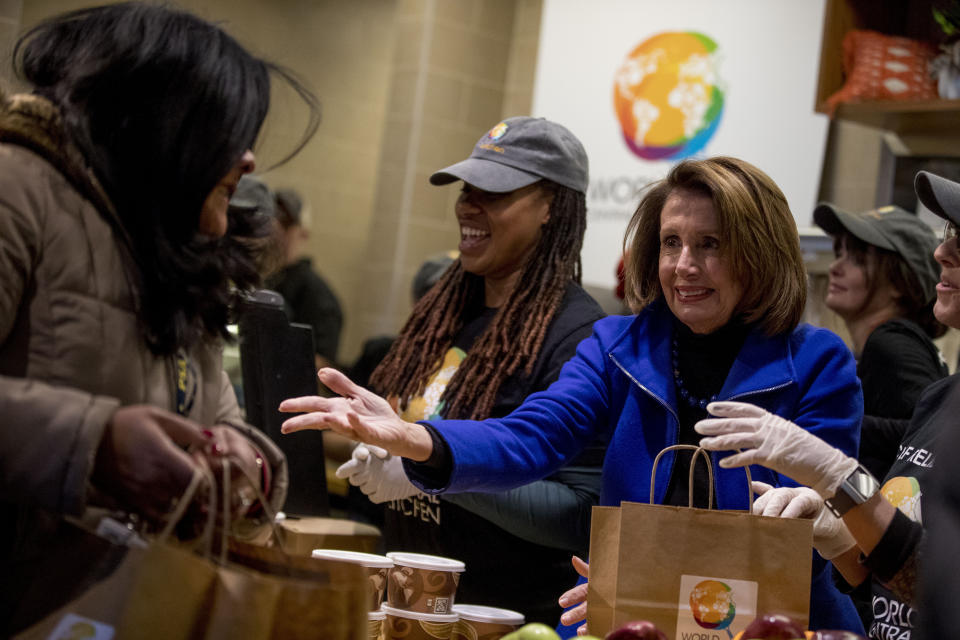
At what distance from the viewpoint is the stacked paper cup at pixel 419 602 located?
1761 millimetres

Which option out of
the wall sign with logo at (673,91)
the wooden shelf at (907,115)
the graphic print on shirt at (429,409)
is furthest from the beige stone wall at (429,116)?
the graphic print on shirt at (429,409)

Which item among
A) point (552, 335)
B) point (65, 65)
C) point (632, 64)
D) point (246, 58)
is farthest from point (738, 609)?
point (632, 64)

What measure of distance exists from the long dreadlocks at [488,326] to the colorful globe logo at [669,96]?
2.37 m

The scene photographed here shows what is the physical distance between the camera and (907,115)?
3906mm

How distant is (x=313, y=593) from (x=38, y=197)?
55 cm

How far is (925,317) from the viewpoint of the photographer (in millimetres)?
3062

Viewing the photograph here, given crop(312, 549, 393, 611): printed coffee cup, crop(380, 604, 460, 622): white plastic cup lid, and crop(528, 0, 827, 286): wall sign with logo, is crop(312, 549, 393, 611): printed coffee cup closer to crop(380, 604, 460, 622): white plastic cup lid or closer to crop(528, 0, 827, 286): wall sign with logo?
crop(380, 604, 460, 622): white plastic cup lid

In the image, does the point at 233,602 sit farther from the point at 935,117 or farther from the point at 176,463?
the point at 935,117

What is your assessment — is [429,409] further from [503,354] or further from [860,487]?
[860,487]

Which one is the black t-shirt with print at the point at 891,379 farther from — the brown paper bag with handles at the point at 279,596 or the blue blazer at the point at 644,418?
the brown paper bag with handles at the point at 279,596

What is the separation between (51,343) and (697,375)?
1195 millimetres

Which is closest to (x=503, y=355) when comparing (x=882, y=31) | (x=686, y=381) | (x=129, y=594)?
(x=686, y=381)

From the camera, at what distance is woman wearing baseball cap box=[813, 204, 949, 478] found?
9.13ft

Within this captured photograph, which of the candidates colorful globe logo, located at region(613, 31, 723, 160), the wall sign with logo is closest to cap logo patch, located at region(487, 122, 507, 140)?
the wall sign with logo
